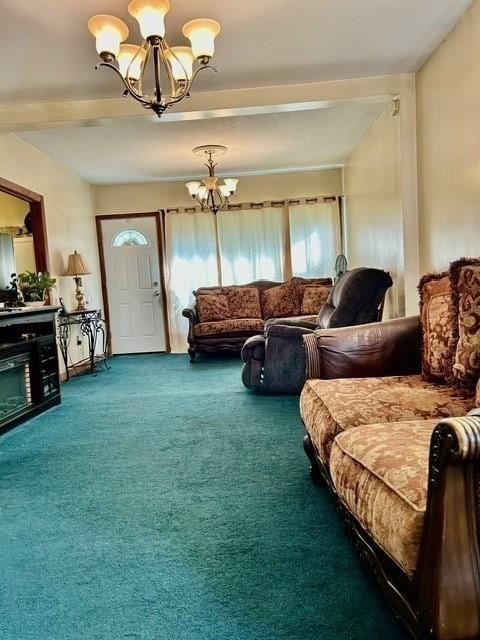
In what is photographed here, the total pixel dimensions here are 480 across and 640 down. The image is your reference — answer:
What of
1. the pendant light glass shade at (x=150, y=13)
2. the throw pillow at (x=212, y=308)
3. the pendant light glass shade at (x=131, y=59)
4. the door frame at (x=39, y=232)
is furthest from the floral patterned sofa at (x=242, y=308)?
the pendant light glass shade at (x=150, y=13)

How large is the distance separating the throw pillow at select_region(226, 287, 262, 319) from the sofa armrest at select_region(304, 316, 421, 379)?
3907 millimetres

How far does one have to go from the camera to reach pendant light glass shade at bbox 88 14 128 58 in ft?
7.02

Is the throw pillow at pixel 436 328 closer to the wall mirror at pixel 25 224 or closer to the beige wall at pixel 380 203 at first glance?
the beige wall at pixel 380 203

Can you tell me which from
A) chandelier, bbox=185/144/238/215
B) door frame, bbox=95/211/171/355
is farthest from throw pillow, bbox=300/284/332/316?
door frame, bbox=95/211/171/355

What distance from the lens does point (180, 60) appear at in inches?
96.5

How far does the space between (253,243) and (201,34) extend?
14.5 feet

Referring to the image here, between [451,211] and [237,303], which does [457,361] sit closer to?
[451,211]

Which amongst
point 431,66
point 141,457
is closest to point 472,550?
point 141,457

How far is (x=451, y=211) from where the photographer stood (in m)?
2.93

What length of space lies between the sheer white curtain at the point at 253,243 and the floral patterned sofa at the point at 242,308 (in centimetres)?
26

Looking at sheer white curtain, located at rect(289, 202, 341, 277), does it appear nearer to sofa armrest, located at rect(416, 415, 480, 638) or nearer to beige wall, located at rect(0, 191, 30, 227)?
beige wall, located at rect(0, 191, 30, 227)

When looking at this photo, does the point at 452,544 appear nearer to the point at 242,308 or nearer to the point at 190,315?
the point at 190,315

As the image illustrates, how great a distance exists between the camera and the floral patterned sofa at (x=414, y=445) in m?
0.94

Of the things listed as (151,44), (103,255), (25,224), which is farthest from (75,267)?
(151,44)
